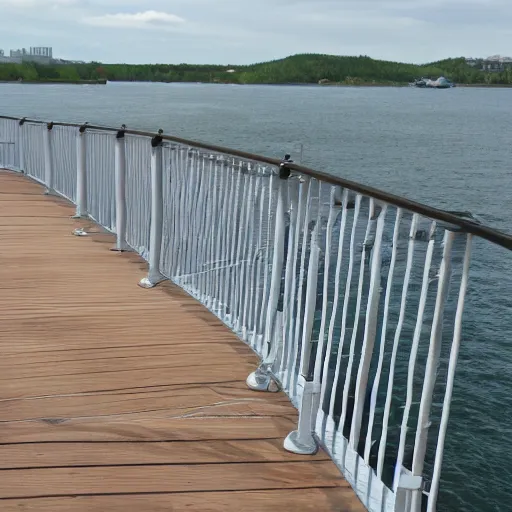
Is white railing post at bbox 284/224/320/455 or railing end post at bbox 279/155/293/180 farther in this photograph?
railing end post at bbox 279/155/293/180

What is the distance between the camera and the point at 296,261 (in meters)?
4.38

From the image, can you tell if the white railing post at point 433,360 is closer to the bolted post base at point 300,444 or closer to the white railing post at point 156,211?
the bolted post base at point 300,444

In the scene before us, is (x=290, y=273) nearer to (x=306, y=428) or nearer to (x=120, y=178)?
(x=306, y=428)

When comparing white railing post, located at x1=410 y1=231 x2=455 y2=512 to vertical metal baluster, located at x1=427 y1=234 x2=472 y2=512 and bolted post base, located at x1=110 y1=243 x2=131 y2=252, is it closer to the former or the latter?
vertical metal baluster, located at x1=427 y1=234 x2=472 y2=512

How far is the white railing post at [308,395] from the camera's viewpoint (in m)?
3.56

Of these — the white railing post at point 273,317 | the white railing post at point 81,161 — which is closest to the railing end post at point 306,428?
the white railing post at point 273,317

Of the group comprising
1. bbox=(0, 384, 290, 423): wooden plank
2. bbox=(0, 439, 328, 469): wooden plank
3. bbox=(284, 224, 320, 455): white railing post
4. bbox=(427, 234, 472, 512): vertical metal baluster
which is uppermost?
bbox=(427, 234, 472, 512): vertical metal baluster

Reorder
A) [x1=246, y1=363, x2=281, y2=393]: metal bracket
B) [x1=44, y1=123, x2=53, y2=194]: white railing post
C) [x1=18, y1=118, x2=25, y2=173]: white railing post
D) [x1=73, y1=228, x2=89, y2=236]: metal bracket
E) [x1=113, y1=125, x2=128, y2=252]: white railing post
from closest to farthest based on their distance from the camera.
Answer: [x1=246, y1=363, x2=281, y2=393]: metal bracket, [x1=113, y1=125, x2=128, y2=252]: white railing post, [x1=73, y1=228, x2=89, y2=236]: metal bracket, [x1=44, y1=123, x2=53, y2=194]: white railing post, [x1=18, y1=118, x2=25, y2=173]: white railing post

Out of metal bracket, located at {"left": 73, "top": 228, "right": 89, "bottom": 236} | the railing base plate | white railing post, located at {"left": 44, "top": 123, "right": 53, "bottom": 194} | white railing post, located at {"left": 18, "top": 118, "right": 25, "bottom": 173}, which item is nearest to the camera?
the railing base plate

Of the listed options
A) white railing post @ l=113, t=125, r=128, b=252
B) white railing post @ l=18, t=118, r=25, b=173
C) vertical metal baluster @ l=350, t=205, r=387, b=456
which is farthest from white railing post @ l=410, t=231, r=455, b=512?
white railing post @ l=18, t=118, r=25, b=173

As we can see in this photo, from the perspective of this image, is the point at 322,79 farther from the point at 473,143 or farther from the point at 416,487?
the point at 416,487

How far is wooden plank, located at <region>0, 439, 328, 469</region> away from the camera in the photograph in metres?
3.36

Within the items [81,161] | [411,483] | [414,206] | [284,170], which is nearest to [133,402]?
[284,170]

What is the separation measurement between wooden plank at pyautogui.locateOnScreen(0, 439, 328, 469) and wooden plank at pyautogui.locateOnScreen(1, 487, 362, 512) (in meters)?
0.29
